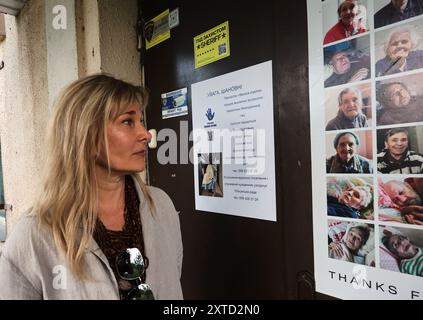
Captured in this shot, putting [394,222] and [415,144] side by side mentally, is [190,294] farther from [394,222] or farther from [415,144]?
[415,144]

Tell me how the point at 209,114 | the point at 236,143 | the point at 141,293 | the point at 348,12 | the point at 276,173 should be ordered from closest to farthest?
the point at 348,12, the point at 141,293, the point at 276,173, the point at 236,143, the point at 209,114

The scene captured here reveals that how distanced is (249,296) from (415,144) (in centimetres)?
Result: 84

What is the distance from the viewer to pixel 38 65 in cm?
201

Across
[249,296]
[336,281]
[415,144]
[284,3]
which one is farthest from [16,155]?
[415,144]

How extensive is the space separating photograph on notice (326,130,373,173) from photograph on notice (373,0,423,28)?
0.98 ft

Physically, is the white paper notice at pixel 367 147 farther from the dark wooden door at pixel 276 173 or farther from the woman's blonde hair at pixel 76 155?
the woman's blonde hair at pixel 76 155

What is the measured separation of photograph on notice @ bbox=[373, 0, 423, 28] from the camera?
79 centimetres

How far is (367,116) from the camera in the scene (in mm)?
892

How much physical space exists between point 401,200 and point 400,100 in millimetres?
266

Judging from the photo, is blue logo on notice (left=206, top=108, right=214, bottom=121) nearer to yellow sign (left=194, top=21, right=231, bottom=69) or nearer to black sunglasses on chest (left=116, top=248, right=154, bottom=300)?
yellow sign (left=194, top=21, right=231, bottom=69)

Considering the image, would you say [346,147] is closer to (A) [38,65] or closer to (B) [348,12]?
(B) [348,12]

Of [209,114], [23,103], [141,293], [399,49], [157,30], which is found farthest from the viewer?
[23,103]

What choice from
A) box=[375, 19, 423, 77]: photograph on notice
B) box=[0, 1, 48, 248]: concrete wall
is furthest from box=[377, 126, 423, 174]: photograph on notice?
box=[0, 1, 48, 248]: concrete wall

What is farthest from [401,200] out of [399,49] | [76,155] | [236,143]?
[76,155]
